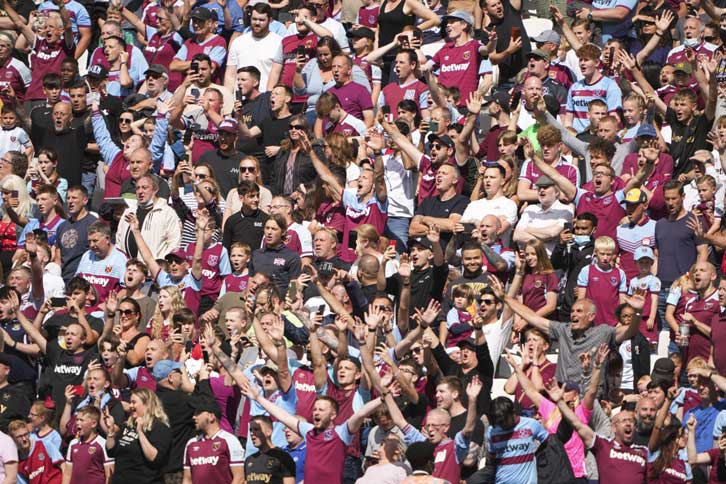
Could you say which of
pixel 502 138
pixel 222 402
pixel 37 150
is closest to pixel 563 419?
pixel 222 402

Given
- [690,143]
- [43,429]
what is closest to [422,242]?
[690,143]

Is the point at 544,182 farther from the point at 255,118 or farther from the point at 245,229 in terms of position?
the point at 255,118

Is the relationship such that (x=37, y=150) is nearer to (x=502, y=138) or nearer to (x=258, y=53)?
(x=258, y=53)

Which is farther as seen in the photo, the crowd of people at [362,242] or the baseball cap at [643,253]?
the baseball cap at [643,253]

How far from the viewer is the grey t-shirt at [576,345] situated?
53.7 ft

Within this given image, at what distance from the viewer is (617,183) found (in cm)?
1897

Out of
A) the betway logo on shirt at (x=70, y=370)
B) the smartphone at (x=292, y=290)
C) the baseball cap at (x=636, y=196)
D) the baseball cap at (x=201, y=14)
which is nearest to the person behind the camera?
the smartphone at (x=292, y=290)

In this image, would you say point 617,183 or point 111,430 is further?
point 617,183

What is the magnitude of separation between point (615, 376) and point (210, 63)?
6.91m

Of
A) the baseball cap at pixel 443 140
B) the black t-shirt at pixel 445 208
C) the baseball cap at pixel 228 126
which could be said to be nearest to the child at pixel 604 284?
the black t-shirt at pixel 445 208

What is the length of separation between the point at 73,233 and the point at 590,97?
5.41 metres

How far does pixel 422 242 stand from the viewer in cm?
1827

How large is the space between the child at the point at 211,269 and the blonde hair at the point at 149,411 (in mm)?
1984

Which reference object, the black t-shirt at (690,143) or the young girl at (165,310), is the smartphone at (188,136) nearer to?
the young girl at (165,310)
